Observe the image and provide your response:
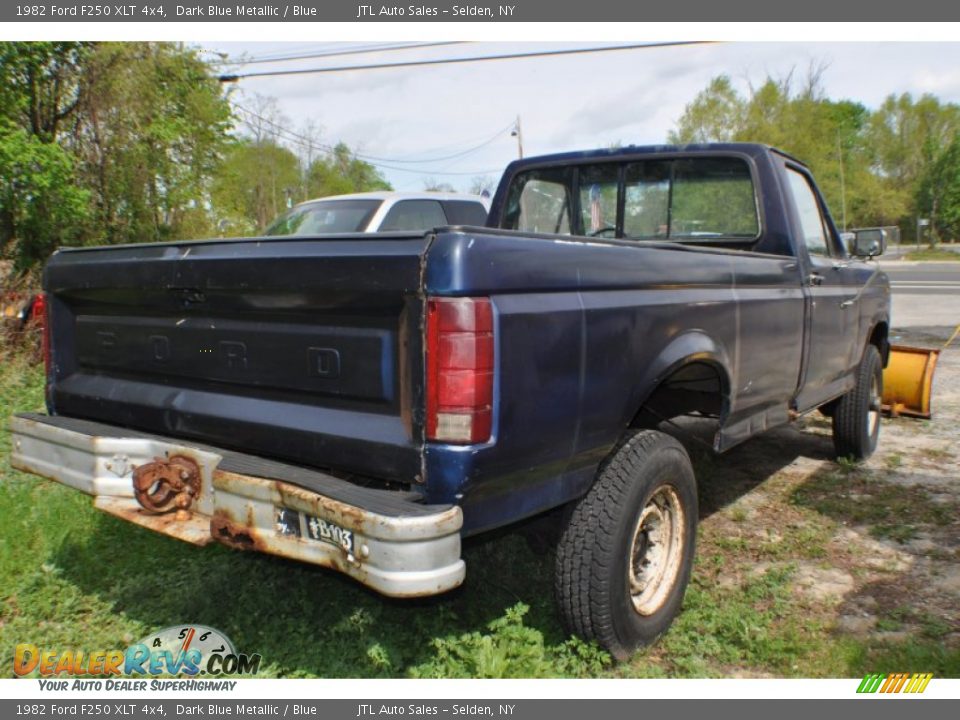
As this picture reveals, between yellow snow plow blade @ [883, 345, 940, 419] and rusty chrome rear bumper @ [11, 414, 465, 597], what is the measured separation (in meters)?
5.99

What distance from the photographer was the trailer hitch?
2463 millimetres

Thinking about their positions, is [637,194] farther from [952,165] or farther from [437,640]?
[952,165]

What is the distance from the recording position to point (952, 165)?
2489 inches

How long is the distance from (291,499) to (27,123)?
1107cm

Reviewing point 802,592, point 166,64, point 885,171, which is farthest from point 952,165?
point 802,592

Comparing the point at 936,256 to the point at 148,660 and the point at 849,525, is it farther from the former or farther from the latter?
the point at 148,660

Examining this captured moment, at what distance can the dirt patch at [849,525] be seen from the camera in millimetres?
3219

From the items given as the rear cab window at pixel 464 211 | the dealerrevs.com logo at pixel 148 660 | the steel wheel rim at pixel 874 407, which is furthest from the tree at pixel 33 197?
the steel wheel rim at pixel 874 407

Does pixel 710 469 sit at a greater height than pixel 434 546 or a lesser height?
lesser

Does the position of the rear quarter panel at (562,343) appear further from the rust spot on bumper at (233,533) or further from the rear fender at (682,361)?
the rust spot on bumper at (233,533)

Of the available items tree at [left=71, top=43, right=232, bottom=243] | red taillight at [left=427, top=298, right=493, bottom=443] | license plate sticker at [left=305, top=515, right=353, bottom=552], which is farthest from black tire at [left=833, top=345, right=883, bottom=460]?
tree at [left=71, top=43, right=232, bottom=243]

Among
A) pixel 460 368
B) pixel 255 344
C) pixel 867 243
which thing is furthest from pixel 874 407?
pixel 255 344

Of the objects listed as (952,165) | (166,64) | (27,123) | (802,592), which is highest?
(952,165)

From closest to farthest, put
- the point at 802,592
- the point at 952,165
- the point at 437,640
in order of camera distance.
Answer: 1. the point at 437,640
2. the point at 802,592
3. the point at 952,165
